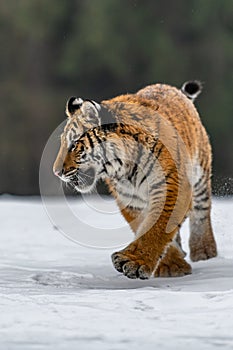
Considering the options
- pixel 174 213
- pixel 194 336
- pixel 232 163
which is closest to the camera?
pixel 194 336

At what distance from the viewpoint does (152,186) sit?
490cm

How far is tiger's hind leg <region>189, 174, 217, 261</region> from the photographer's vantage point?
5.83 m

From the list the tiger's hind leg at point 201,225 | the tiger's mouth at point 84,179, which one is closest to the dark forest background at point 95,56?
the tiger's hind leg at point 201,225

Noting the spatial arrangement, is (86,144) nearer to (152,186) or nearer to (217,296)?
(152,186)

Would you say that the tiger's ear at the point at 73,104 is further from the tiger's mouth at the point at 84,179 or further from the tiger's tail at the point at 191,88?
the tiger's tail at the point at 191,88

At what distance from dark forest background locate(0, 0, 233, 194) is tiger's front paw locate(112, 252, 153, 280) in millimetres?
12254

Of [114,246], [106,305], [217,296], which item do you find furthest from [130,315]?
[114,246]

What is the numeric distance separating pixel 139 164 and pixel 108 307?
1.27 metres

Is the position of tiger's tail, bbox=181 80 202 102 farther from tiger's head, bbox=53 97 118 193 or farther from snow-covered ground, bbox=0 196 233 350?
tiger's head, bbox=53 97 118 193

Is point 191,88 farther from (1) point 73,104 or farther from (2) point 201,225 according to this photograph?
(1) point 73,104

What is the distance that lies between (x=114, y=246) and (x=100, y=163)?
6.61 feet

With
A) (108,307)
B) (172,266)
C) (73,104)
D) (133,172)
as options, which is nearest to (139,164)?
(133,172)

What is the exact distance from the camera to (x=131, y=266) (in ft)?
15.1

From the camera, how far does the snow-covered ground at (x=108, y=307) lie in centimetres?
322
